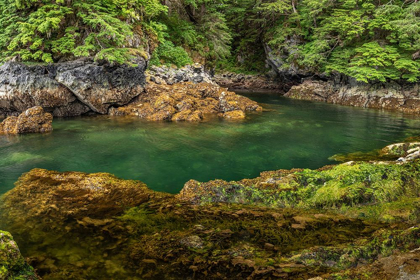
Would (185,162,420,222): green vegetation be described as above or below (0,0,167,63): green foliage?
below

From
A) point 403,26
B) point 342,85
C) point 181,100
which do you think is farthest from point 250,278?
point 342,85

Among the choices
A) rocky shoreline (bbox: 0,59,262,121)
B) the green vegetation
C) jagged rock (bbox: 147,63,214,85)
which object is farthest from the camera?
jagged rock (bbox: 147,63,214,85)

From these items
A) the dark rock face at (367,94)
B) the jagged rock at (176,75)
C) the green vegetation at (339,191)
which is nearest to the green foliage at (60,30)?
the jagged rock at (176,75)

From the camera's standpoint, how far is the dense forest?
45.4 ft

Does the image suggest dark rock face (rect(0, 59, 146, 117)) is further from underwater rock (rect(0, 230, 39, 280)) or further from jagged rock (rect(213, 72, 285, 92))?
jagged rock (rect(213, 72, 285, 92))

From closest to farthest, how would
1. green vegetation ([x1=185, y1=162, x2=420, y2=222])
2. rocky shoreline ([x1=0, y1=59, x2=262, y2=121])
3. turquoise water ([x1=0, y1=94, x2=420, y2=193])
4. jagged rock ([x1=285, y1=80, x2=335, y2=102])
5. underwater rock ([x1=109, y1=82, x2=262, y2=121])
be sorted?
green vegetation ([x1=185, y1=162, x2=420, y2=222]) < turquoise water ([x1=0, y1=94, x2=420, y2=193]) < rocky shoreline ([x1=0, y1=59, x2=262, y2=121]) < underwater rock ([x1=109, y1=82, x2=262, y2=121]) < jagged rock ([x1=285, y1=80, x2=335, y2=102])

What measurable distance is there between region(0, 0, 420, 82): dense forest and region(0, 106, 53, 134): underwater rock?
328 cm

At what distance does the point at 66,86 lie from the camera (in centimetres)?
1426

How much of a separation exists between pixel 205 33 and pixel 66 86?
1374cm

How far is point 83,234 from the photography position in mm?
4328

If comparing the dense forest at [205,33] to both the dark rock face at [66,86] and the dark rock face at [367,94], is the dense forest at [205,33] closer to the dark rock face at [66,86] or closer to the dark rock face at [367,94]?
the dark rock face at [66,86]

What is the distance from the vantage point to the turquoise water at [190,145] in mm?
7926

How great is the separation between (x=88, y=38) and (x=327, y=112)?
15.1 m

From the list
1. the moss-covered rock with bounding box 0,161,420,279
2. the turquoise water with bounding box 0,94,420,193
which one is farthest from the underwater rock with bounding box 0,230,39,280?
the turquoise water with bounding box 0,94,420,193
